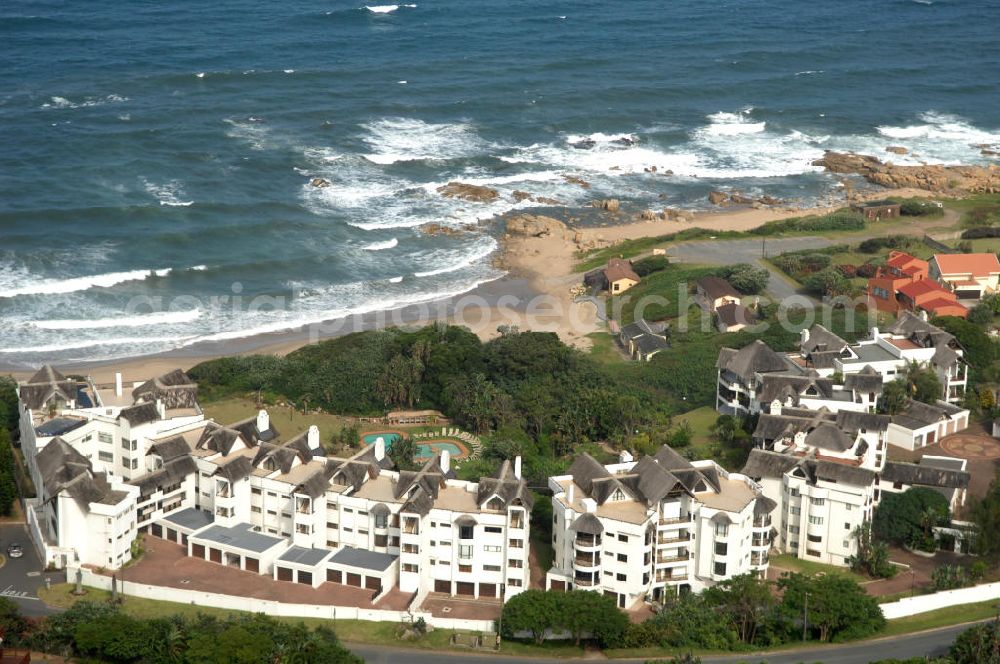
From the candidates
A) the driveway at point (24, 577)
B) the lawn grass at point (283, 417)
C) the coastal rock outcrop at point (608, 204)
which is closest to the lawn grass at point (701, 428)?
the lawn grass at point (283, 417)

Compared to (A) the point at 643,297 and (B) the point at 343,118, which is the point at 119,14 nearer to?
(B) the point at 343,118

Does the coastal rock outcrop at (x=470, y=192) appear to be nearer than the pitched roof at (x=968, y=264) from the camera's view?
No

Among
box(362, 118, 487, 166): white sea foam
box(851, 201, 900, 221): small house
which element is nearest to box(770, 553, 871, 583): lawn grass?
box(851, 201, 900, 221): small house

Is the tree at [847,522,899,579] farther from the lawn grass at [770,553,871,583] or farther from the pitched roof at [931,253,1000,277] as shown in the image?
the pitched roof at [931,253,1000,277]

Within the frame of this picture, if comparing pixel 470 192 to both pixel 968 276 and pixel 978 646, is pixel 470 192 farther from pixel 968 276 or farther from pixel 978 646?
pixel 978 646

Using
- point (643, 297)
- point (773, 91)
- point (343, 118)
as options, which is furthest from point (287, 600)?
point (773, 91)

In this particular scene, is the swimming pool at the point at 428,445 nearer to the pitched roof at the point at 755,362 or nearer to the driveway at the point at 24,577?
the pitched roof at the point at 755,362
